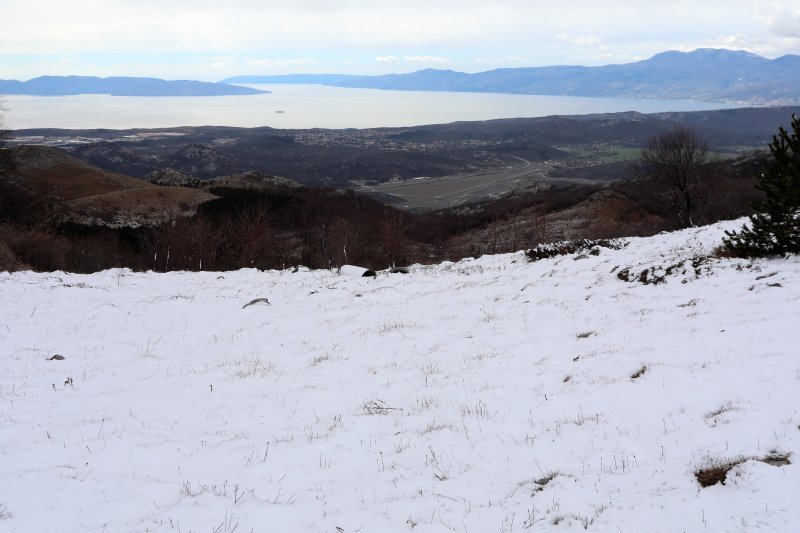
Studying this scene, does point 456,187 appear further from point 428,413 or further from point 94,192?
point 428,413

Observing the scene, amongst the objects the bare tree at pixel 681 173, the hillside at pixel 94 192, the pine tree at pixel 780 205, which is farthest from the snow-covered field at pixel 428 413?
the hillside at pixel 94 192

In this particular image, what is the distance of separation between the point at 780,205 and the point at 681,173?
98.4ft

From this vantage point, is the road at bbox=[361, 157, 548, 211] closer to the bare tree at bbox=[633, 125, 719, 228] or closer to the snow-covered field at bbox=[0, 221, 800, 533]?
the bare tree at bbox=[633, 125, 719, 228]

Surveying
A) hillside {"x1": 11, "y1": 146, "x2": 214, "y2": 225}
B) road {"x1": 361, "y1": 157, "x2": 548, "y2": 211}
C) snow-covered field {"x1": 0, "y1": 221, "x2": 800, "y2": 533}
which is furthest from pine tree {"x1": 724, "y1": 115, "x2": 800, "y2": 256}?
road {"x1": 361, "y1": 157, "x2": 548, "y2": 211}

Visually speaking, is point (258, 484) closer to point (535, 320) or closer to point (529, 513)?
point (529, 513)

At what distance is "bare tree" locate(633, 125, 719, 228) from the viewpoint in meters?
37.5

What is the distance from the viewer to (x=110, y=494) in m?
5.18

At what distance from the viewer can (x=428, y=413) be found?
723cm

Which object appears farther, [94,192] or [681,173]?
[94,192]

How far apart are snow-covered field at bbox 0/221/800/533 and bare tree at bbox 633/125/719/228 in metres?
28.1

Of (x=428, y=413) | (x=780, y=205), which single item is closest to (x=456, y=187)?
(x=780, y=205)

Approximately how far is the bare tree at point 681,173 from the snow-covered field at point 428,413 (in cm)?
2811

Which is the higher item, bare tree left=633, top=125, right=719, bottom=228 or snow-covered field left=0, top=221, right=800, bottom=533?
bare tree left=633, top=125, right=719, bottom=228

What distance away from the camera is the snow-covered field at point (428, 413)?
15.4ft
